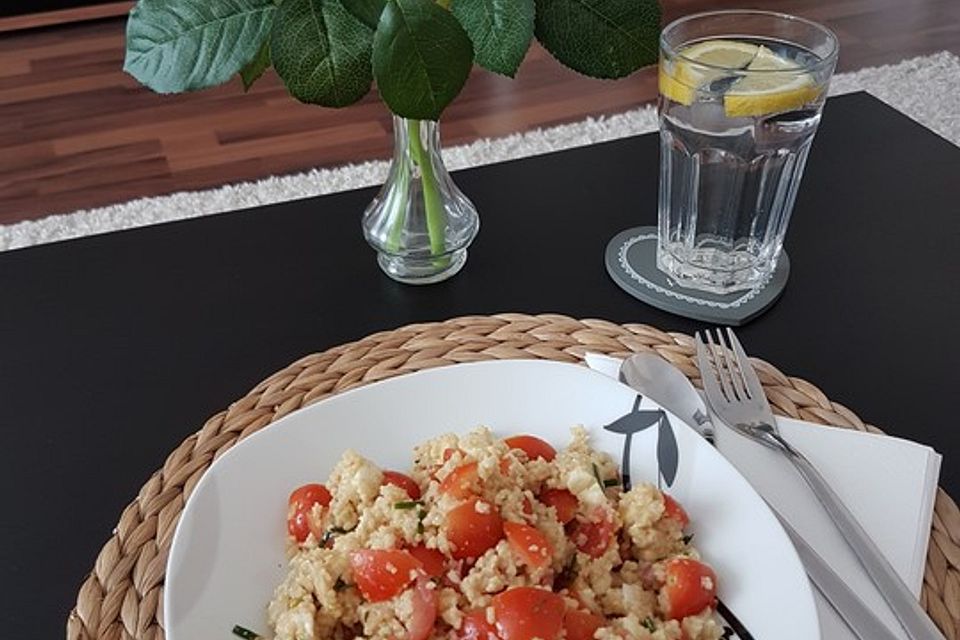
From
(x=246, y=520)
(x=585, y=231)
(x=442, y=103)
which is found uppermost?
(x=442, y=103)

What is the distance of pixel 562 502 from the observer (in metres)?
0.65

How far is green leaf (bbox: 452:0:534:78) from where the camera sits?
715 mm

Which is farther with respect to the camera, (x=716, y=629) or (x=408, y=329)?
(x=408, y=329)

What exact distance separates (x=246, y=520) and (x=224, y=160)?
1.65 metres

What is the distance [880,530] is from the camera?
689 millimetres

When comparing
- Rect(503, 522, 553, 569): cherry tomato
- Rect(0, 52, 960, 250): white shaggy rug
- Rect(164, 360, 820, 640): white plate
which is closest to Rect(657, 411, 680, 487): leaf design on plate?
Rect(164, 360, 820, 640): white plate

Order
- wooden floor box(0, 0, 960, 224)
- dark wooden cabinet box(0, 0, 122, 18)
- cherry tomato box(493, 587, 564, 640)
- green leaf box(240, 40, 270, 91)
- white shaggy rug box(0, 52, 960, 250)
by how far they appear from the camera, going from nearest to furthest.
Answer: cherry tomato box(493, 587, 564, 640) < green leaf box(240, 40, 270, 91) < white shaggy rug box(0, 52, 960, 250) < wooden floor box(0, 0, 960, 224) < dark wooden cabinet box(0, 0, 122, 18)

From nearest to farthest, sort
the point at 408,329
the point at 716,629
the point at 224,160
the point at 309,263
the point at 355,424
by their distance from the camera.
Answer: the point at 716,629 < the point at 355,424 < the point at 408,329 < the point at 309,263 < the point at 224,160

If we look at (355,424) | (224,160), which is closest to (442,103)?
(355,424)

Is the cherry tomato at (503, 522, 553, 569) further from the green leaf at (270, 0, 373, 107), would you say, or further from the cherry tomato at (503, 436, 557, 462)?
the green leaf at (270, 0, 373, 107)

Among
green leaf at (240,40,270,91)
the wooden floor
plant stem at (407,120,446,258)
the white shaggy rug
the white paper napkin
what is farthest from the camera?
the wooden floor

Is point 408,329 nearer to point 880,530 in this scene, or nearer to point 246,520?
point 246,520

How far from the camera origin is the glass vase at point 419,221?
2.99 ft

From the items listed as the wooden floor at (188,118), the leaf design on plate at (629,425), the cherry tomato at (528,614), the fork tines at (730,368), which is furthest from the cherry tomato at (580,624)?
the wooden floor at (188,118)
